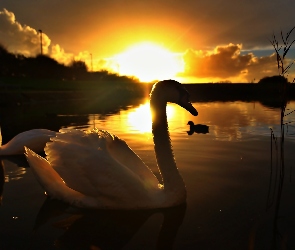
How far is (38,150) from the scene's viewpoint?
30.1ft

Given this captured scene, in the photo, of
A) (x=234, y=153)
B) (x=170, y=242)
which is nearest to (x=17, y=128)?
(x=234, y=153)

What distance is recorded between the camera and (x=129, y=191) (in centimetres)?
482

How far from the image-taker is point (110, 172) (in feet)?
15.7

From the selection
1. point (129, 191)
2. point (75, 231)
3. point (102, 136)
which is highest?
point (102, 136)

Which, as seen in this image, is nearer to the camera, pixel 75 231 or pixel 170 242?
pixel 170 242

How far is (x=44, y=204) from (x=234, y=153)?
16.2ft

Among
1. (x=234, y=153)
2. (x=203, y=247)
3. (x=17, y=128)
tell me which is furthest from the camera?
(x=17, y=128)

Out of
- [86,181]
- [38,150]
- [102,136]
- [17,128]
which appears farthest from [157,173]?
[17,128]

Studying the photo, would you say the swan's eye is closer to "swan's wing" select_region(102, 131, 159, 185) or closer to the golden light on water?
"swan's wing" select_region(102, 131, 159, 185)

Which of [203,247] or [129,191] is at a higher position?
[129,191]

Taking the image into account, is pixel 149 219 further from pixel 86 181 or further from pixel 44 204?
pixel 44 204

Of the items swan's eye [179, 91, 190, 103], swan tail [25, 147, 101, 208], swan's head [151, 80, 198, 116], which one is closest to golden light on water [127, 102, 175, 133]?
swan tail [25, 147, 101, 208]

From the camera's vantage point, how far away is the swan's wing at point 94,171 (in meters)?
4.79

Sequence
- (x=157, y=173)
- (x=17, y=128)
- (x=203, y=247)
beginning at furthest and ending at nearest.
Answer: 1. (x=17, y=128)
2. (x=157, y=173)
3. (x=203, y=247)
